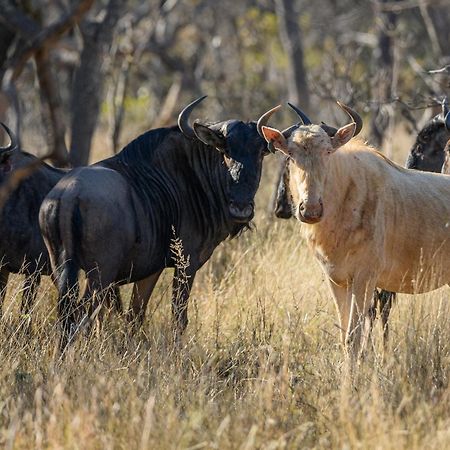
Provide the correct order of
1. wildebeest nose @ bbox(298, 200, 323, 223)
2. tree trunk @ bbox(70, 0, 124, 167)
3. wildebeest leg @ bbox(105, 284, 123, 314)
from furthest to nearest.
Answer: tree trunk @ bbox(70, 0, 124, 167)
wildebeest leg @ bbox(105, 284, 123, 314)
wildebeest nose @ bbox(298, 200, 323, 223)

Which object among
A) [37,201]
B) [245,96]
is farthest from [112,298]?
[245,96]

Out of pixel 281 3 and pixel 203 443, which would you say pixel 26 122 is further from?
pixel 203 443

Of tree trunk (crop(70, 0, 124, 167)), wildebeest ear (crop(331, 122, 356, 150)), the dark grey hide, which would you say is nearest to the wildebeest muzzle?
wildebeest ear (crop(331, 122, 356, 150))

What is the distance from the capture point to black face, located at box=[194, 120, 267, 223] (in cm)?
726

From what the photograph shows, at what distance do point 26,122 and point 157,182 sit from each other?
1481 centimetres

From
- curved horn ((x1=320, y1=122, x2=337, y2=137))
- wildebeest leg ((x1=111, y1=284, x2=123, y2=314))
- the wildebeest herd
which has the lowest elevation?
wildebeest leg ((x1=111, y1=284, x2=123, y2=314))

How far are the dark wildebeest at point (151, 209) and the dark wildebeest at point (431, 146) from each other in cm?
164

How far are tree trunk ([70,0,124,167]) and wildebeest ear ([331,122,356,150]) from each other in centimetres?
556

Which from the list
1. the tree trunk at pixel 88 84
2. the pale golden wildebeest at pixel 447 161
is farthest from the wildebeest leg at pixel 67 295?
the tree trunk at pixel 88 84

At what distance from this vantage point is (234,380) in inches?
247

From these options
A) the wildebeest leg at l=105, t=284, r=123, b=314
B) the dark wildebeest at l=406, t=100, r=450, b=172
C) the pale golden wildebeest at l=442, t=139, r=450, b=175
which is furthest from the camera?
the dark wildebeest at l=406, t=100, r=450, b=172

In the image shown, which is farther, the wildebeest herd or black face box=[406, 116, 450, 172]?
black face box=[406, 116, 450, 172]

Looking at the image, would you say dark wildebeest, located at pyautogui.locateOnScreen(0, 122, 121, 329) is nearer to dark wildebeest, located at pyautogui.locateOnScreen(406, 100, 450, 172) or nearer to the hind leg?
the hind leg

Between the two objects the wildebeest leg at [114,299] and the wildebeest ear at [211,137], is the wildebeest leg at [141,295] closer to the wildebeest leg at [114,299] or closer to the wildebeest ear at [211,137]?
the wildebeest leg at [114,299]
